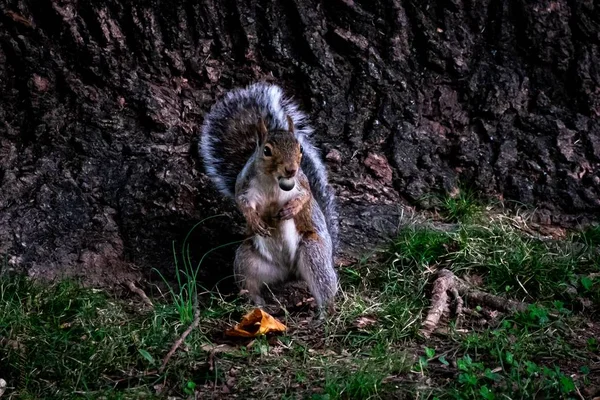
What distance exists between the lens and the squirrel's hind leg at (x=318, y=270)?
12.3ft

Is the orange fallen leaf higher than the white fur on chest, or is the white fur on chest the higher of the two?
the white fur on chest

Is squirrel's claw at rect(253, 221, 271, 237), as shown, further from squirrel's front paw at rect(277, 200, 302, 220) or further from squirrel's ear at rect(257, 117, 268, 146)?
squirrel's ear at rect(257, 117, 268, 146)

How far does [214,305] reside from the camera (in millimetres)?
3807

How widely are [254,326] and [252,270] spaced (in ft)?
1.48

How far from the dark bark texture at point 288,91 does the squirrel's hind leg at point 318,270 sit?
1.47 ft

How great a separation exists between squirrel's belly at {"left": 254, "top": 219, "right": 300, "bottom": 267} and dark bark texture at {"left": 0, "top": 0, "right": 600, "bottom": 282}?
0.35 metres

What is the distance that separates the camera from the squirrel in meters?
3.75

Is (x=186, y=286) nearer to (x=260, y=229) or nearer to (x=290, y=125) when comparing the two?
(x=260, y=229)

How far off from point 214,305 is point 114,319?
490mm

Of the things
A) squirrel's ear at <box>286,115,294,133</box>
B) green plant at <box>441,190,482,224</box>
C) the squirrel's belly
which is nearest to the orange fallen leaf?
the squirrel's belly

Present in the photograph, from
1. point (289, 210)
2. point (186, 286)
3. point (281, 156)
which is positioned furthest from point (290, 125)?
point (186, 286)

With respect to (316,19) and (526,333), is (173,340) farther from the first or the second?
(316,19)

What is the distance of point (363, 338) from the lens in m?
3.45

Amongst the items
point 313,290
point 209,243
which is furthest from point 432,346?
point 209,243
